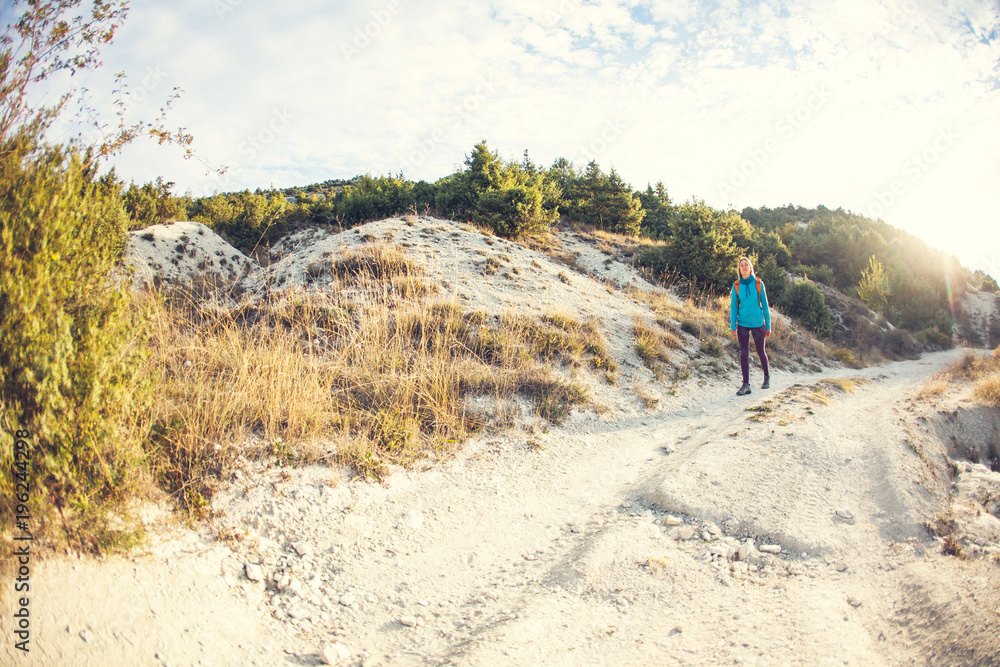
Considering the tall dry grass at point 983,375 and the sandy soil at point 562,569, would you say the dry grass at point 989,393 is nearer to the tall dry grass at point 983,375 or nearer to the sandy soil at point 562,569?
the tall dry grass at point 983,375

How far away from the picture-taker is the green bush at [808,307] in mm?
16719

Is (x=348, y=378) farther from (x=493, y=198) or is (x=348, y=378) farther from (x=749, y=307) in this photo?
(x=493, y=198)

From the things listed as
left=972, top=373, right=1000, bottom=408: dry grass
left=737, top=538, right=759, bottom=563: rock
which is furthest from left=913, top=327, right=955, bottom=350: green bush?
left=737, top=538, right=759, bottom=563: rock

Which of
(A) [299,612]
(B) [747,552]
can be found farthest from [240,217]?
(B) [747,552]

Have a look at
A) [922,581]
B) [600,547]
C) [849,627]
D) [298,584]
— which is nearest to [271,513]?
[298,584]

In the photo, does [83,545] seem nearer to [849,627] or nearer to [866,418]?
[849,627]

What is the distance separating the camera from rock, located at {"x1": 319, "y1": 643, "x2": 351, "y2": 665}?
2.62m

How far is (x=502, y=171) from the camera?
1872 cm

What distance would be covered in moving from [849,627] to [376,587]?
2891mm

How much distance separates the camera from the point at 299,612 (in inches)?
116

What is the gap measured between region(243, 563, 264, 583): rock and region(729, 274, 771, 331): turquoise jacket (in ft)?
25.0

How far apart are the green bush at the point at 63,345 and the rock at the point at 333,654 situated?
4.75 feet

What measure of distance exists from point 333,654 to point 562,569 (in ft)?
5.20

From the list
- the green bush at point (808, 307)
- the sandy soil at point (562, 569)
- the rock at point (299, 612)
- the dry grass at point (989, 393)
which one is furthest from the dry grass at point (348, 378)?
the green bush at point (808, 307)
